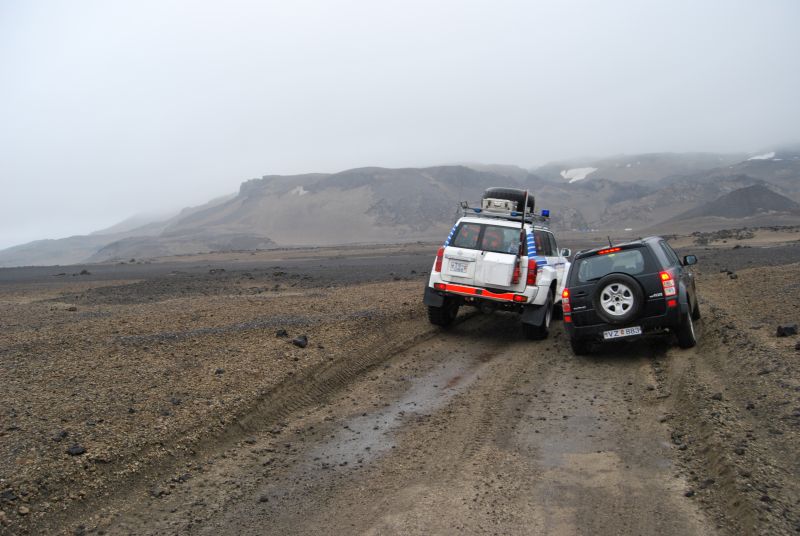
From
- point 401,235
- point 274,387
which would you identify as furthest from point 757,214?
point 274,387

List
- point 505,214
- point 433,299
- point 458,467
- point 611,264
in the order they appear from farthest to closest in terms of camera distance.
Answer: point 505,214 → point 433,299 → point 611,264 → point 458,467

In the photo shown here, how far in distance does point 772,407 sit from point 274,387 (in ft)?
17.6

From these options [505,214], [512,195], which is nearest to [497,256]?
[505,214]

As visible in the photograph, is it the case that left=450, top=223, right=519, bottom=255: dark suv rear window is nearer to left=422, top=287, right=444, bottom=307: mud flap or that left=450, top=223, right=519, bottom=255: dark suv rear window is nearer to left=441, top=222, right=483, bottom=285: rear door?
left=441, top=222, right=483, bottom=285: rear door

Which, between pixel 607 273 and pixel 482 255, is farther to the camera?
pixel 482 255

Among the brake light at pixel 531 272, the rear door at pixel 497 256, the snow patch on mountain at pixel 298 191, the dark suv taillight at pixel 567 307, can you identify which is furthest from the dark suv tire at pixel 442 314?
the snow patch on mountain at pixel 298 191

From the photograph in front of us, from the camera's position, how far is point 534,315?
36.6ft

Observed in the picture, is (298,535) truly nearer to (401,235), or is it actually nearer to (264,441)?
(264,441)

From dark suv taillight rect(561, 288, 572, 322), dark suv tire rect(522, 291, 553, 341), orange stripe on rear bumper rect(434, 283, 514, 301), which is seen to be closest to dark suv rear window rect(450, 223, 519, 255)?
orange stripe on rear bumper rect(434, 283, 514, 301)

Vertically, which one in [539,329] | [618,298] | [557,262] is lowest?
[539,329]

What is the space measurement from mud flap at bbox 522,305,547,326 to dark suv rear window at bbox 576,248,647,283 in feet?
4.38

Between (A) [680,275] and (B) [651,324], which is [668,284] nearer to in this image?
(B) [651,324]

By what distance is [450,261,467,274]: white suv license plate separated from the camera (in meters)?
11.5

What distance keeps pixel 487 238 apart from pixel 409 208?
344ft
